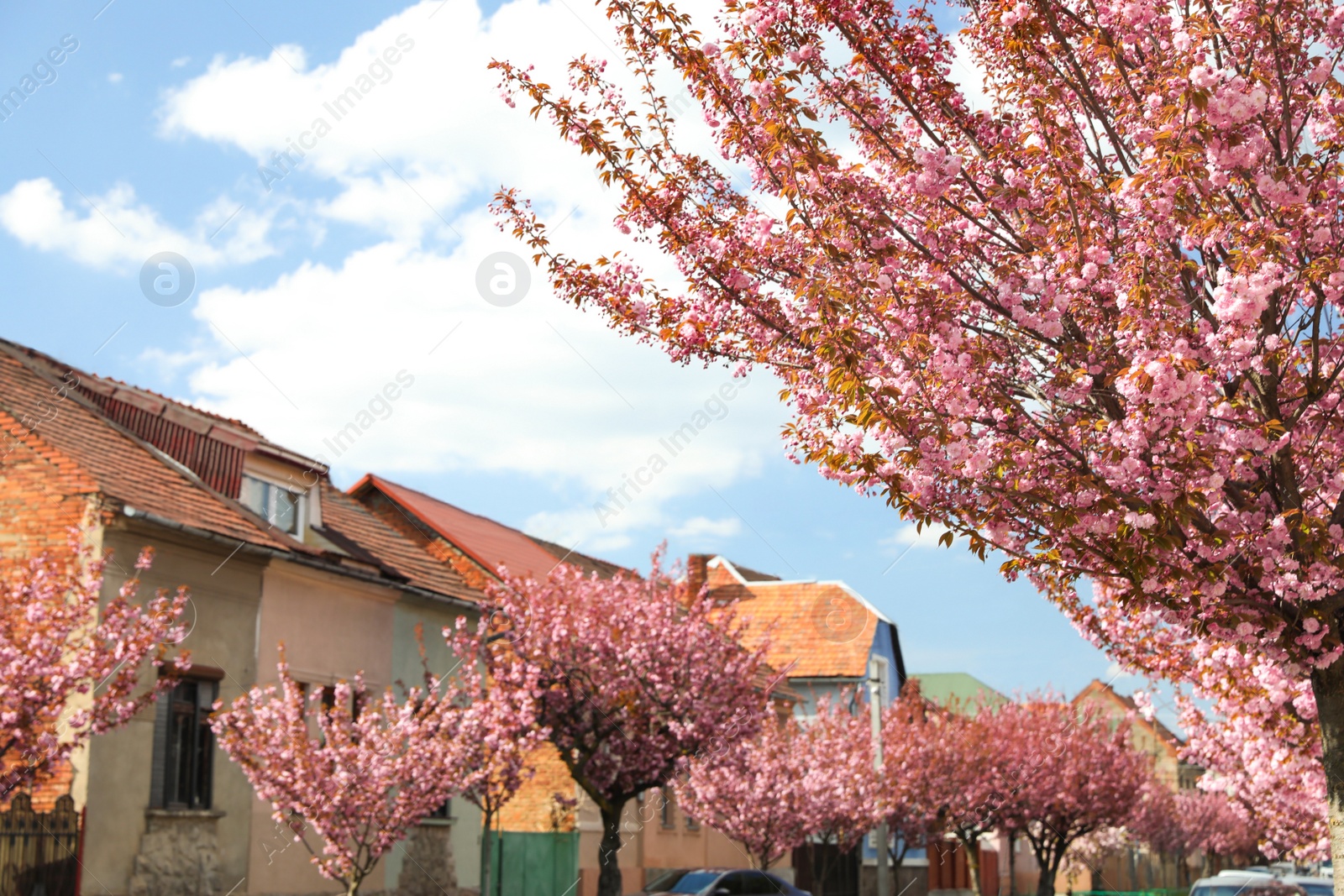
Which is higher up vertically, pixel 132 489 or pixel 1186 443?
pixel 132 489

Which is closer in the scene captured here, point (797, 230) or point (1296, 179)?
point (1296, 179)

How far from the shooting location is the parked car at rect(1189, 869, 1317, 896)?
1859 centimetres

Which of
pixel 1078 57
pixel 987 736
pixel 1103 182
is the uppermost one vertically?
pixel 1078 57

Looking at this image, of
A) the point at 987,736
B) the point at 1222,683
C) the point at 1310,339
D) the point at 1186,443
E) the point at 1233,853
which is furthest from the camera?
the point at 1233,853

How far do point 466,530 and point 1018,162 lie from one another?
21.2 m

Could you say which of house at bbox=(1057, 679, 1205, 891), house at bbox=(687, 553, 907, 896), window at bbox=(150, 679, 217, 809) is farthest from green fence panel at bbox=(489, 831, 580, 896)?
house at bbox=(1057, 679, 1205, 891)

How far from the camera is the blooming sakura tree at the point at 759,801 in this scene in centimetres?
2670

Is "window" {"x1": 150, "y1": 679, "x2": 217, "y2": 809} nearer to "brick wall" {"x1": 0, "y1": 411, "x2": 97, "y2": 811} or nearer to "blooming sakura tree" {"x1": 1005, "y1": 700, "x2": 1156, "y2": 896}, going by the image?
"brick wall" {"x1": 0, "y1": 411, "x2": 97, "y2": 811}

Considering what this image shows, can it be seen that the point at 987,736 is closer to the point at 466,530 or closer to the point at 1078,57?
the point at 466,530

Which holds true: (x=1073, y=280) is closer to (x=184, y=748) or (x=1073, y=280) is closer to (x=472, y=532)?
(x=184, y=748)

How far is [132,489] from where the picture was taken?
1662 centimetres

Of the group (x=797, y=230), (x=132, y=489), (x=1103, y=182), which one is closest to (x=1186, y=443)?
(x=1103, y=182)

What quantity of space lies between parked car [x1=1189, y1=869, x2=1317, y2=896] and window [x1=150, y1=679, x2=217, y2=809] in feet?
48.1

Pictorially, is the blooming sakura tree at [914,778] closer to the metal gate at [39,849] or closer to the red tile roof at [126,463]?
the red tile roof at [126,463]
